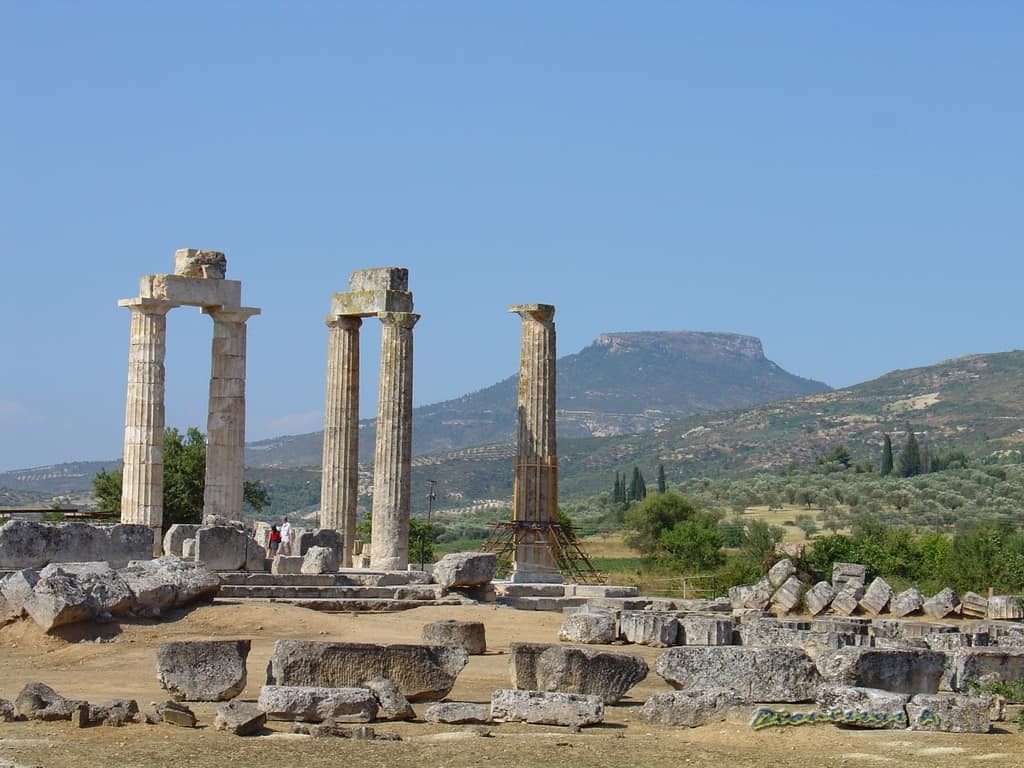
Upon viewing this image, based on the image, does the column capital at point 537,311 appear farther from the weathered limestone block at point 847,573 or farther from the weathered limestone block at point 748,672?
the weathered limestone block at point 748,672

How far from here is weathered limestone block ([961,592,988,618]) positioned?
1475 inches

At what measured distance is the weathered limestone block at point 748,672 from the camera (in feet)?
66.2

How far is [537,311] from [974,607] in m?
11.4

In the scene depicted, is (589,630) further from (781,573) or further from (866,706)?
(781,573)

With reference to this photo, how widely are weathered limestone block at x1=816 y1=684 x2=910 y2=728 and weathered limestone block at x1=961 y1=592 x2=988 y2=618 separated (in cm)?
1941

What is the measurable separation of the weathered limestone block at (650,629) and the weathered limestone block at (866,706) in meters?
9.13

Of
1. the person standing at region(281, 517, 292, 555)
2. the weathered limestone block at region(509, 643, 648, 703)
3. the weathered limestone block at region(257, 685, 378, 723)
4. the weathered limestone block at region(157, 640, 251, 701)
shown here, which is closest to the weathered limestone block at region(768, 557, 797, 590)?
the person standing at region(281, 517, 292, 555)

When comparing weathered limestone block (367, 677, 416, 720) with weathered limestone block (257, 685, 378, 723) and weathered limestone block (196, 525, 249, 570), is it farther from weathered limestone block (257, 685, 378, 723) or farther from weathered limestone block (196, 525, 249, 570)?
weathered limestone block (196, 525, 249, 570)

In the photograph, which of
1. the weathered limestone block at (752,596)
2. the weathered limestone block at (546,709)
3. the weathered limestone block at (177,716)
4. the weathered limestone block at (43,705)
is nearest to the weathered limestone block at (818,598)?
the weathered limestone block at (752,596)

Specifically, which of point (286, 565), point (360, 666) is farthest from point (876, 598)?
point (360, 666)

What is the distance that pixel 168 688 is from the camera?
1941 cm

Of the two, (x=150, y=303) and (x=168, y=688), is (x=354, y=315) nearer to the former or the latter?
(x=150, y=303)

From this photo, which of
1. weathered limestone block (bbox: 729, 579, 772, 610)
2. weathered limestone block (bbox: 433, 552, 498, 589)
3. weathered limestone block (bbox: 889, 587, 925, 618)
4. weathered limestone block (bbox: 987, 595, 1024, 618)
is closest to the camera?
weathered limestone block (bbox: 433, 552, 498, 589)

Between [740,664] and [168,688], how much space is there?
6019 mm
